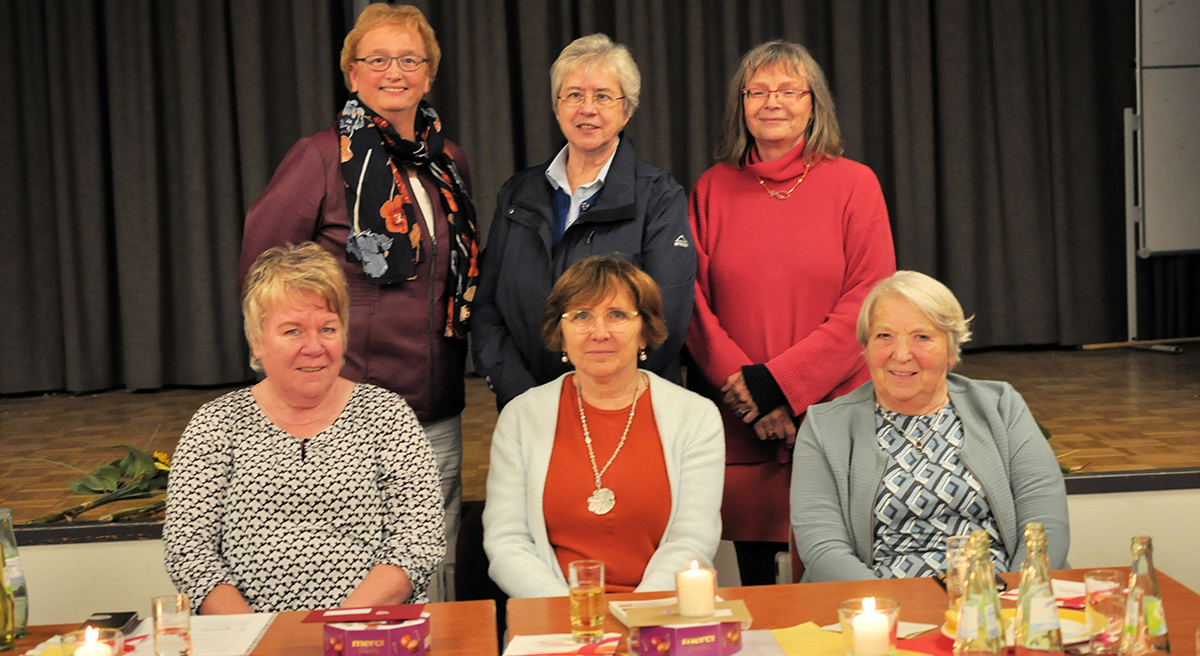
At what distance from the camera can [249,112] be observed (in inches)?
260

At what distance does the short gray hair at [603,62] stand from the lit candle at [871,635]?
59.9 inches

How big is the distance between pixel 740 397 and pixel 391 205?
96cm

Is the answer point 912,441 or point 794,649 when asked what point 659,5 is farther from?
point 794,649

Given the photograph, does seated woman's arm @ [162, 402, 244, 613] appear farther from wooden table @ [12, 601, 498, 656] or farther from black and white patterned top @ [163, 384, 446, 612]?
wooden table @ [12, 601, 498, 656]

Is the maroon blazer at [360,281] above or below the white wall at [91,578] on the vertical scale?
above

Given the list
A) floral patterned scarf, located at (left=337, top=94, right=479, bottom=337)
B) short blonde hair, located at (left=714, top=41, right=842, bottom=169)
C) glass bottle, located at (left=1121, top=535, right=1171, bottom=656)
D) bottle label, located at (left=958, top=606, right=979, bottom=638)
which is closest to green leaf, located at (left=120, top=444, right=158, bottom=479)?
floral patterned scarf, located at (left=337, top=94, right=479, bottom=337)

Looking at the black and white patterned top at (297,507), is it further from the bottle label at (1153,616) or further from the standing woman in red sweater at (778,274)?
the bottle label at (1153,616)

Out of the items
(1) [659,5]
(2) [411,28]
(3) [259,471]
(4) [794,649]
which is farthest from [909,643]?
(1) [659,5]

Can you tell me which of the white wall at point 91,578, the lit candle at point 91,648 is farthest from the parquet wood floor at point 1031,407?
the lit candle at point 91,648

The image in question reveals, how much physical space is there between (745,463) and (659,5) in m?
4.44

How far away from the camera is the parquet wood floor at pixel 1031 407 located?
369cm

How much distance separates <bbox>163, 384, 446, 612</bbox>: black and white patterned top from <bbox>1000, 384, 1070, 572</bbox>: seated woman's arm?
1143 millimetres

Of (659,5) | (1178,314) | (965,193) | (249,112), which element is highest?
(659,5)

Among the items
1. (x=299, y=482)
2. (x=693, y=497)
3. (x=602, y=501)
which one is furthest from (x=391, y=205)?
(x=693, y=497)
